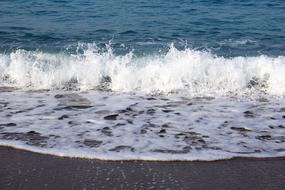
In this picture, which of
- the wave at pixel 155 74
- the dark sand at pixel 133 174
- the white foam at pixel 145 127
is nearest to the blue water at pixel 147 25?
the wave at pixel 155 74

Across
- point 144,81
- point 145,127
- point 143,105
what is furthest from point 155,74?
point 145,127

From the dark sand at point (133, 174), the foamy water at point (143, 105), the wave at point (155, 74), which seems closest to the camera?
the dark sand at point (133, 174)

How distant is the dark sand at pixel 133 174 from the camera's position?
4273 millimetres

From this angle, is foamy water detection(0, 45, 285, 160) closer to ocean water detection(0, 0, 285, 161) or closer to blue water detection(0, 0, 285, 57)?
ocean water detection(0, 0, 285, 161)

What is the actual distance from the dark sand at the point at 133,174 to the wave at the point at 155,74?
3.17m

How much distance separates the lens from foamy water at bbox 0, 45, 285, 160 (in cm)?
532

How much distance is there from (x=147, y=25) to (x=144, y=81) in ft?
15.3

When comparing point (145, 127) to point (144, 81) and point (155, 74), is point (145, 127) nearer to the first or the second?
point (144, 81)

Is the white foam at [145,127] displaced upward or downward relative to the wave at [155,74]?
downward

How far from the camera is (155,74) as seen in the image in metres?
8.66

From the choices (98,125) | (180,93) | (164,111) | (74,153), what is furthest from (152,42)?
(74,153)

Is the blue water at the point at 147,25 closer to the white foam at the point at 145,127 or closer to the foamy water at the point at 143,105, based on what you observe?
the foamy water at the point at 143,105

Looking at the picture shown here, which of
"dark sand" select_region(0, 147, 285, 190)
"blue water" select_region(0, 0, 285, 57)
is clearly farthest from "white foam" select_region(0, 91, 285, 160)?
"blue water" select_region(0, 0, 285, 57)

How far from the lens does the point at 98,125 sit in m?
6.02
